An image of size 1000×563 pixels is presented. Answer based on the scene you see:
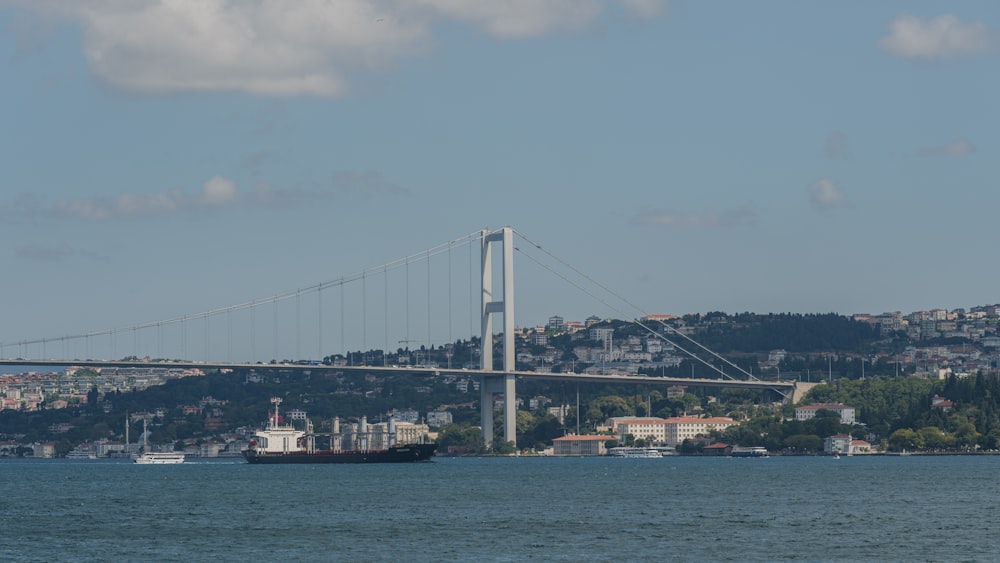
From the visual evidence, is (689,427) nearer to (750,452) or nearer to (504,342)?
(750,452)

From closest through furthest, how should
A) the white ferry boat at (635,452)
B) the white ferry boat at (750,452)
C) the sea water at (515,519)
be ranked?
the sea water at (515,519)
the white ferry boat at (750,452)
the white ferry boat at (635,452)

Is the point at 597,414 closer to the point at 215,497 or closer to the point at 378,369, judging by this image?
the point at 378,369

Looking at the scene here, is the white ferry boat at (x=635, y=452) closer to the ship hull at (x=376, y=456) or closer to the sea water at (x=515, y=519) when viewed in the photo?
the ship hull at (x=376, y=456)

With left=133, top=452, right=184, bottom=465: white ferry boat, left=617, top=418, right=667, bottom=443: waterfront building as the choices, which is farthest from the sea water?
left=617, top=418, right=667, bottom=443: waterfront building

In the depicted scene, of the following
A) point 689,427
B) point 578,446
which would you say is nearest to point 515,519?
point 578,446

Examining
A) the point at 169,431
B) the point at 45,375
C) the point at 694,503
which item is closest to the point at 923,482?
the point at 694,503

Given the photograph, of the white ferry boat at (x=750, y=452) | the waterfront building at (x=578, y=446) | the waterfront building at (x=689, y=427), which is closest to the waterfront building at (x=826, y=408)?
the white ferry boat at (x=750, y=452)
